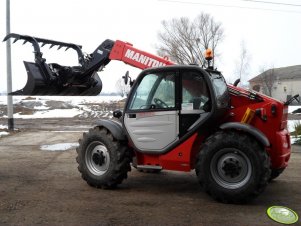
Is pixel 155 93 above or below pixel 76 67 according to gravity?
below

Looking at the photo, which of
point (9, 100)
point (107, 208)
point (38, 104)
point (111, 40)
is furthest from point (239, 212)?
point (38, 104)

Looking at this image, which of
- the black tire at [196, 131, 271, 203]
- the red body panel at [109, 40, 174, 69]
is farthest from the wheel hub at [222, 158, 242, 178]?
the red body panel at [109, 40, 174, 69]

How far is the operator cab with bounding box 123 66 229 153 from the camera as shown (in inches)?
258

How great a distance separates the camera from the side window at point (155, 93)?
6.87 metres

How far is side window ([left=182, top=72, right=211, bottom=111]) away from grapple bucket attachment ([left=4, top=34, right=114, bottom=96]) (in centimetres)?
209

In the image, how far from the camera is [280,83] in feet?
210

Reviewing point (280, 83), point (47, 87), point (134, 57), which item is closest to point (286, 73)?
point (280, 83)

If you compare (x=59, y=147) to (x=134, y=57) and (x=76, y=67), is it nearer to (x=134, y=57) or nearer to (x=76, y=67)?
(x=76, y=67)

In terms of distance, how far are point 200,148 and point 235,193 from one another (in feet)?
2.84

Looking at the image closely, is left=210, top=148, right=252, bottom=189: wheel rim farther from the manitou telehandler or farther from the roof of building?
the roof of building

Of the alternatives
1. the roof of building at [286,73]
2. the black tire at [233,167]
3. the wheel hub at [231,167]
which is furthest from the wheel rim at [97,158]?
the roof of building at [286,73]

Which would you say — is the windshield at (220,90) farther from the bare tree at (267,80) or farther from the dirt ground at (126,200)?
the bare tree at (267,80)

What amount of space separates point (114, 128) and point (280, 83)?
60703mm

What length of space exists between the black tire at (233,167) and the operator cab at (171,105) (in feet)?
1.51
